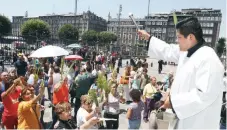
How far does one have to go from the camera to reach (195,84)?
243 centimetres

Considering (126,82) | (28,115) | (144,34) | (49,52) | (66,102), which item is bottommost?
(126,82)

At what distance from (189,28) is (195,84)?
502 mm

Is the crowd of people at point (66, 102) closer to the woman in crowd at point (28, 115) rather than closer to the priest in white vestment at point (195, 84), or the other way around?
the woman in crowd at point (28, 115)

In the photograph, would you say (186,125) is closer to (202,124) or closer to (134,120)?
(202,124)

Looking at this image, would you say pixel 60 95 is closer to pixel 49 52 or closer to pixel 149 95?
pixel 149 95

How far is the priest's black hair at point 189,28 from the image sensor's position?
2.55 m

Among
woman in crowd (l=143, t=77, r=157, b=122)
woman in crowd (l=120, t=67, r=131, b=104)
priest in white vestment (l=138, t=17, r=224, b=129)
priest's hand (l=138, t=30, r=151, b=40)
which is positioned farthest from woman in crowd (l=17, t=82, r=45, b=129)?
woman in crowd (l=120, t=67, r=131, b=104)

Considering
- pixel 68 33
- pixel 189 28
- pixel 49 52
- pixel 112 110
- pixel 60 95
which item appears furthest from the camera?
pixel 68 33

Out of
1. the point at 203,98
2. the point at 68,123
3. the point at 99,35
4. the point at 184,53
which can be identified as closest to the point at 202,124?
the point at 203,98

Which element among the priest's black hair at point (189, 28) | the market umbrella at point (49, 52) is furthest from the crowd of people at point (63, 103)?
the priest's black hair at point (189, 28)

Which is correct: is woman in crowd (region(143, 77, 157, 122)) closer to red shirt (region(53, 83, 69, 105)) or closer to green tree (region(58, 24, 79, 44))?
red shirt (region(53, 83, 69, 105))

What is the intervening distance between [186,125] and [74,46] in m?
27.8

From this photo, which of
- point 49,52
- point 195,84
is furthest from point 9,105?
point 49,52

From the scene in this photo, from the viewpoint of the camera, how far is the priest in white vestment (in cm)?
232
